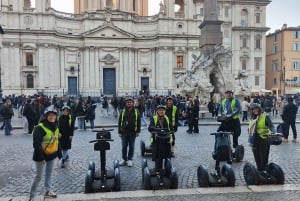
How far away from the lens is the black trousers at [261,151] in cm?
650

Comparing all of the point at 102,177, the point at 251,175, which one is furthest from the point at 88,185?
the point at 251,175

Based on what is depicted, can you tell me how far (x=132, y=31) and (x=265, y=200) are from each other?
181 ft

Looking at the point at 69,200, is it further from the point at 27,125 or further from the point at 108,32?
the point at 108,32

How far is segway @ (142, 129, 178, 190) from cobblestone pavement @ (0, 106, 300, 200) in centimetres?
32

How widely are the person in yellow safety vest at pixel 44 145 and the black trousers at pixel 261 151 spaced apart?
394cm

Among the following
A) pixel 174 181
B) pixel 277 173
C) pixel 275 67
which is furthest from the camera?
pixel 275 67

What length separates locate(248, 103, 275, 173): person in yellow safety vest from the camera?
6500 millimetres

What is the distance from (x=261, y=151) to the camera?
6.51m

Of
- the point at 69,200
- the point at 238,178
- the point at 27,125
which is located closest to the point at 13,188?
the point at 69,200

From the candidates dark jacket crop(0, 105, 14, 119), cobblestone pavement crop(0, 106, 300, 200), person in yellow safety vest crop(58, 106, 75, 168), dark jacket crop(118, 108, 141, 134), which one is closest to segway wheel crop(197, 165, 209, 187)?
cobblestone pavement crop(0, 106, 300, 200)

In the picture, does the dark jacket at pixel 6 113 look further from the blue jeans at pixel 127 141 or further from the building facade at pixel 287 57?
the building facade at pixel 287 57

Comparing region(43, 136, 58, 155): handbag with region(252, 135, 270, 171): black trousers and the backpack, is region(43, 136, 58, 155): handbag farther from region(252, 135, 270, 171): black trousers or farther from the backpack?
region(252, 135, 270, 171): black trousers

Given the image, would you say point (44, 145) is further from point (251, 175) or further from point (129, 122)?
point (251, 175)

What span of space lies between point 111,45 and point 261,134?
2031 inches
